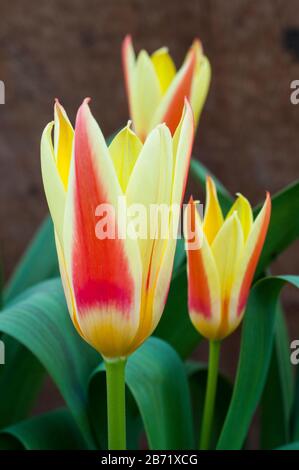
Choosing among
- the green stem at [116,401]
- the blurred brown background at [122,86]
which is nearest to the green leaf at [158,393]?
the green stem at [116,401]

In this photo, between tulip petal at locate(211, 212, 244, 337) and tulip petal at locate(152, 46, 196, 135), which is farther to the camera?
tulip petal at locate(152, 46, 196, 135)

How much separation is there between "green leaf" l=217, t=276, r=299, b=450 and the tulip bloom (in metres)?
0.22

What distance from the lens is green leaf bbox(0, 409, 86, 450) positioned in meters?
0.87

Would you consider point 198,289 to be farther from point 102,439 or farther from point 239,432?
point 102,439

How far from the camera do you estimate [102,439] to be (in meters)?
0.88

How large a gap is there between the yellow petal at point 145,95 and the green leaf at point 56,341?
0.20 metres

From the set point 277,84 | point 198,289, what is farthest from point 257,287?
point 277,84

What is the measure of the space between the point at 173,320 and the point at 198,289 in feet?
0.74

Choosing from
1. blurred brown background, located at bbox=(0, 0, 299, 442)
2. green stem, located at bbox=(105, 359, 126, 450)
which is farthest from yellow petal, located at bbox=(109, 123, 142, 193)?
blurred brown background, located at bbox=(0, 0, 299, 442)

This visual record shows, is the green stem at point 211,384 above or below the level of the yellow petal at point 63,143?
below

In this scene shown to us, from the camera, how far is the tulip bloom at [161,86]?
90 cm

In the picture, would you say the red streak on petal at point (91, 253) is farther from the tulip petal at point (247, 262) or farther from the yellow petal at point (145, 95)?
the yellow petal at point (145, 95)

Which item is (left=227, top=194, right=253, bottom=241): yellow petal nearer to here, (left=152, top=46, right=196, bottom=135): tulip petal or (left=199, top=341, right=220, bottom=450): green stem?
(left=199, top=341, right=220, bottom=450): green stem

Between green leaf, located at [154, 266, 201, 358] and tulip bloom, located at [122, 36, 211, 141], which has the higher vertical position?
tulip bloom, located at [122, 36, 211, 141]
